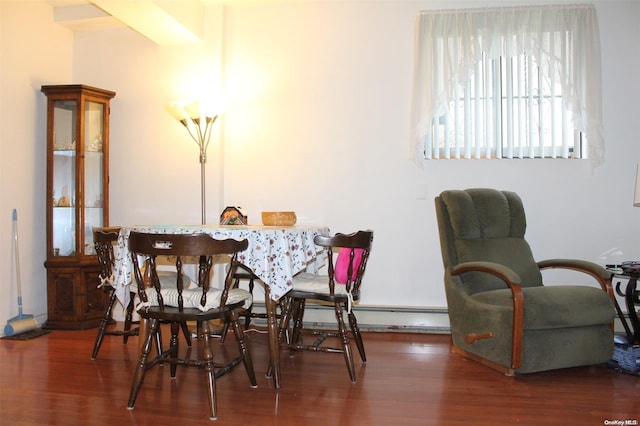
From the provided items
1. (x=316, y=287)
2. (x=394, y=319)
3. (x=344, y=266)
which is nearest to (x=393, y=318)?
(x=394, y=319)

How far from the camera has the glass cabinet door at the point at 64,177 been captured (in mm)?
4070

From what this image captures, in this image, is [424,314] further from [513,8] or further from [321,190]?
[513,8]

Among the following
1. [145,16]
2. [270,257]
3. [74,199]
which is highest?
[145,16]

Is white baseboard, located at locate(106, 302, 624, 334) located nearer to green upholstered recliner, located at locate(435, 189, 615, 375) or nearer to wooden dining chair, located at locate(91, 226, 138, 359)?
green upholstered recliner, located at locate(435, 189, 615, 375)

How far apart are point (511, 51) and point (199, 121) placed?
2345mm

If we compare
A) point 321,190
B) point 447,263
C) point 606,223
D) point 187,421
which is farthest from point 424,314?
point 187,421

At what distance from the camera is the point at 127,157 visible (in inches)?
171

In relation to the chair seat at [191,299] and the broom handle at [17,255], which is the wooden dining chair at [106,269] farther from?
the broom handle at [17,255]

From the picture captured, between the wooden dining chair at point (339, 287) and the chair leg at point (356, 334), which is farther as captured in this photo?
the chair leg at point (356, 334)

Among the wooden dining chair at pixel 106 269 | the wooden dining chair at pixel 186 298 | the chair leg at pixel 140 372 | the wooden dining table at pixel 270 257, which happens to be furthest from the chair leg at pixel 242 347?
the wooden dining chair at pixel 106 269

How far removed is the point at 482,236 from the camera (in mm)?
3357

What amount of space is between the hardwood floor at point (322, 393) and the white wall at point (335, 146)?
1.11m

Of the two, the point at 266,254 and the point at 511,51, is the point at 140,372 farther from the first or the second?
the point at 511,51

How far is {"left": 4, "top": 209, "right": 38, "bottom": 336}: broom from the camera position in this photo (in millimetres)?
3641
